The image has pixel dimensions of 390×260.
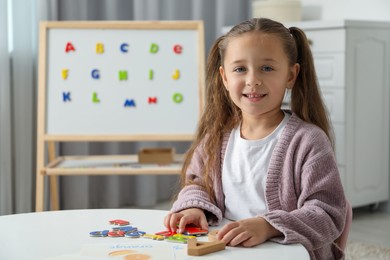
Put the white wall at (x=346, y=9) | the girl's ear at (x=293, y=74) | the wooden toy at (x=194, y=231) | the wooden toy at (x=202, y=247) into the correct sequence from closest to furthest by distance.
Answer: the wooden toy at (x=202, y=247) → the wooden toy at (x=194, y=231) → the girl's ear at (x=293, y=74) → the white wall at (x=346, y=9)

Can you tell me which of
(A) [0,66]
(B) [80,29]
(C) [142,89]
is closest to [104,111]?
(C) [142,89]

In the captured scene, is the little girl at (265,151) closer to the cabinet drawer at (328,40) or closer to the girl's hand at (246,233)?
the girl's hand at (246,233)

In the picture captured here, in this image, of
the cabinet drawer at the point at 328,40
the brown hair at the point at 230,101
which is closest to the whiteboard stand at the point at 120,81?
the cabinet drawer at the point at 328,40

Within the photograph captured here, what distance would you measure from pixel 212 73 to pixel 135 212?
42cm

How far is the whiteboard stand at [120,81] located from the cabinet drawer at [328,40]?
2.06ft

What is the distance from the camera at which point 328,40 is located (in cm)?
311

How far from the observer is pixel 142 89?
2867 millimetres

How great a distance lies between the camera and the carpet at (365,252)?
2.62 metres

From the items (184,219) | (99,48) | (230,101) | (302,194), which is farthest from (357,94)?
(184,219)

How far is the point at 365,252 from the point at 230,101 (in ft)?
4.64

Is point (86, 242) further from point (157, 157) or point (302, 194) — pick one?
point (157, 157)

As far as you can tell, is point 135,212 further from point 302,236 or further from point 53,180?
point 53,180

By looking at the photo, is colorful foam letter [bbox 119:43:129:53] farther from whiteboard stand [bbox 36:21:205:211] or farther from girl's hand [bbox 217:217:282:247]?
girl's hand [bbox 217:217:282:247]

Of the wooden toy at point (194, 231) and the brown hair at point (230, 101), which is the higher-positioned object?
the brown hair at point (230, 101)
